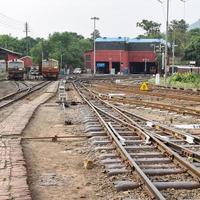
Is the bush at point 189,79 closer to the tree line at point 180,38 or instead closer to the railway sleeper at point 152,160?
the railway sleeper at point 152,160

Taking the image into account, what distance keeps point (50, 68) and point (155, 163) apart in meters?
60.0

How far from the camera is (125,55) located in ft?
401

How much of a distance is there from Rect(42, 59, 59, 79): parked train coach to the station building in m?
51.1

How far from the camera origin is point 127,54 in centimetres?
12400

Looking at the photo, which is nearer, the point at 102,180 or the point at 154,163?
the point at 102,180

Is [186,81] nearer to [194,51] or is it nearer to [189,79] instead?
[189,79]

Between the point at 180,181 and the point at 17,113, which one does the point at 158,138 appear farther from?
the point at 17,113

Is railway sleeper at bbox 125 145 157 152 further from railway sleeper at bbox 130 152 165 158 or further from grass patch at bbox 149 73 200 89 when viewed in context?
grass patch at bbox 149 73 200 89

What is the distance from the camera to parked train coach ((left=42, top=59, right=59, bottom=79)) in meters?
68.2

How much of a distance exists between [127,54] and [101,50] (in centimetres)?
672

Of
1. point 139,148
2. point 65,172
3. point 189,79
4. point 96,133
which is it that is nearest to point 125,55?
point 189,79

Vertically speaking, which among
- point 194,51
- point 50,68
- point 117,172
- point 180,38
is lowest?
point 50,68

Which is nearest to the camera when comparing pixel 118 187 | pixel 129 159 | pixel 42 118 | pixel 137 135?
pixel 118 187

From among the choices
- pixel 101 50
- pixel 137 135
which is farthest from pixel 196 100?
pixel 101 50
